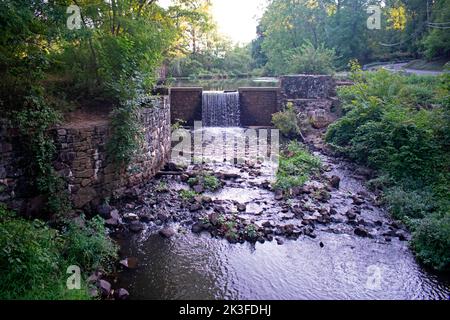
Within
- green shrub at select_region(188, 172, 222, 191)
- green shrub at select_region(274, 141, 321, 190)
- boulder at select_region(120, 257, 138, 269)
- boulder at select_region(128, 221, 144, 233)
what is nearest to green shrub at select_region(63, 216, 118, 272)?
boulder at select_region(120, 257, 138, 269)

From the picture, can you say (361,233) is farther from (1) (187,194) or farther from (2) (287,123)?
(2) (287,123)

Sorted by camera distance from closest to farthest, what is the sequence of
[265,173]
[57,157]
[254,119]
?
1. [57,157]
2. [265,173]
3. [254,119]

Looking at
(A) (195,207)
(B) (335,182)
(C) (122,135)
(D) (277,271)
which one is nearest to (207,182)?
(A) (195,207)

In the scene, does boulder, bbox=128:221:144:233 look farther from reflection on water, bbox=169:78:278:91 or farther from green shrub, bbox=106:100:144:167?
reflection on water, bbox=169:78:278:91

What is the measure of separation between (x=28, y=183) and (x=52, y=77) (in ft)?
9.33

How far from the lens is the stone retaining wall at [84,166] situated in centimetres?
538

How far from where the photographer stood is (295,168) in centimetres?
960

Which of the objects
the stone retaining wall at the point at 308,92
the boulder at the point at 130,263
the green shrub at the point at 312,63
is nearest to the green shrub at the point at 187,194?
the boulder at the point at 130,263

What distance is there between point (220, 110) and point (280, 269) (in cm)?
1111
